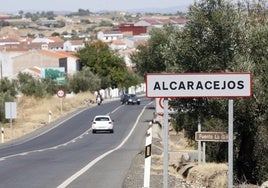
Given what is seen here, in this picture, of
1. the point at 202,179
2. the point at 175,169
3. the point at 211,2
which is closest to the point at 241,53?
the point at 211,2

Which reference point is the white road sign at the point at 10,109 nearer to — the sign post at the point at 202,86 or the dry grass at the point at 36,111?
the dry grass at the point at 36,111

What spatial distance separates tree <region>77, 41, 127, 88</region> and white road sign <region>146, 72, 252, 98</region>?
355ft

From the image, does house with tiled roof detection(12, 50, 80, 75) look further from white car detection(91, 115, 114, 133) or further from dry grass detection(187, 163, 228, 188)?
dry grass detection(187, 163, 228, 188)

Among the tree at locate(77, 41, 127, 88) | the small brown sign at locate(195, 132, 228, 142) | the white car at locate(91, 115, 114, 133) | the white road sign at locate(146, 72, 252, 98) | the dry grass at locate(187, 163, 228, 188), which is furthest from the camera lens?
the tree at locate(77, 41, 127, 88)

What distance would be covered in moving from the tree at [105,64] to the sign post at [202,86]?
4256 inches

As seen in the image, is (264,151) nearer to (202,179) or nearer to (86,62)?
(202,179)

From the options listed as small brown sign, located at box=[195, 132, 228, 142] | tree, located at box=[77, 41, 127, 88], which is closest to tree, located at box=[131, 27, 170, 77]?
small brown sign, located at box=[195, 132, 228, 142]

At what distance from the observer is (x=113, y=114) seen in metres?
70.9

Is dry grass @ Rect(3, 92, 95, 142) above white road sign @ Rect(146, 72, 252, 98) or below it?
below

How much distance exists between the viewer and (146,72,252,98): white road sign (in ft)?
37.3

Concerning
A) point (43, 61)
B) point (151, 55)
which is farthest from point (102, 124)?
point (43, 61)

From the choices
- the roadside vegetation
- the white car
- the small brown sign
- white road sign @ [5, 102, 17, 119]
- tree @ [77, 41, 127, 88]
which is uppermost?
the roadside vegetation

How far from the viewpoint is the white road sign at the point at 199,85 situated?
447 inches

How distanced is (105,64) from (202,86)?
365 ft
